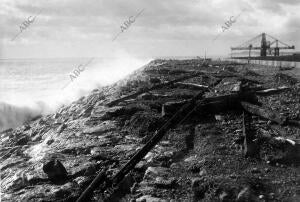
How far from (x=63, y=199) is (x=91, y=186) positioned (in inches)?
27.3

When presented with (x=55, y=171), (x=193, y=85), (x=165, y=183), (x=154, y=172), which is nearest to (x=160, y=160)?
(x=154, y=172)

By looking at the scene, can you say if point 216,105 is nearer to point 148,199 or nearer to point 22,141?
point 148,199

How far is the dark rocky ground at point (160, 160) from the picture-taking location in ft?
24.2

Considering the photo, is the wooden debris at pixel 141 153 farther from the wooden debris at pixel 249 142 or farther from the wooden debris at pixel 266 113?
the wooden debris at pixel 249 142

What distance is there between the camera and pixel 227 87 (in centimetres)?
1670

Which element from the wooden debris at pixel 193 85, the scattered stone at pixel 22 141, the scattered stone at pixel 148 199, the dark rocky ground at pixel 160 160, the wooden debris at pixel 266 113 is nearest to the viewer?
the scattered stone at pixel 148 199

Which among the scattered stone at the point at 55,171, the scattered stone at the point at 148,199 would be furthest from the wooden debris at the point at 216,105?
the scattered stone at the point at 148,199

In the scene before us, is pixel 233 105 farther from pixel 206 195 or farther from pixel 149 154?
pixel 206 195

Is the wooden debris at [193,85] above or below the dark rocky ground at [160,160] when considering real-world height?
above

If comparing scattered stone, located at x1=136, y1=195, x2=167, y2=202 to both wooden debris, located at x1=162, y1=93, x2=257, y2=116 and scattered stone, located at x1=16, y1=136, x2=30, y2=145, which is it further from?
scattered stone, located at x1=16, y1=136, x2=30, y2=145

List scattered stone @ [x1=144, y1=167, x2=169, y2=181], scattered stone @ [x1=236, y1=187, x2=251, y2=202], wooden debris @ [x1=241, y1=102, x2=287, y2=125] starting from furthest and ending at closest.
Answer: wooden debris @ [x1=241, y1=102, x2=287, y2=125], scattered stone @ [x1=144, y1=167, x2=169, y2=181], scattered stone @ [x1=236, y1=187, x2=251, y2=202]

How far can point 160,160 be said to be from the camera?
29.6ft

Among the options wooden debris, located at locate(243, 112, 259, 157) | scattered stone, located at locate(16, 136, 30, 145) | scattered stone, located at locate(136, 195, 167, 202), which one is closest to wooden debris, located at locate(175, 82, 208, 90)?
wooden debris, located at locate(243, 112, 259, 157)

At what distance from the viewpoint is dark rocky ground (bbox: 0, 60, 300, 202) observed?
7391 mm
